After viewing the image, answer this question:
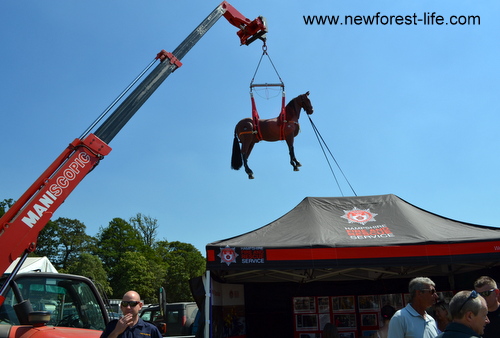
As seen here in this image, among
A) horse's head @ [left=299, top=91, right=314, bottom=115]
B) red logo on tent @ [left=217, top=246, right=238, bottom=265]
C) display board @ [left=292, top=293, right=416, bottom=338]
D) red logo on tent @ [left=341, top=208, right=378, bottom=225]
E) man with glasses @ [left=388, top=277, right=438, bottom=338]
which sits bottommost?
display board @ [left=292, top=293, right=416, bottom=338]

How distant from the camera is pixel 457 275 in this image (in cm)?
1045

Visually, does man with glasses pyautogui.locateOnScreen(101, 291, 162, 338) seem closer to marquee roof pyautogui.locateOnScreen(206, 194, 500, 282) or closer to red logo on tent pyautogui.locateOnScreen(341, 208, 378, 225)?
marquee roof pyautogui.locateOnScreen(206, 194, 500, 282)

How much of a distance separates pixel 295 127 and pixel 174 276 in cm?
5624

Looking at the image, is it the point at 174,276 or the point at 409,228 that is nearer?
the point at 409,228

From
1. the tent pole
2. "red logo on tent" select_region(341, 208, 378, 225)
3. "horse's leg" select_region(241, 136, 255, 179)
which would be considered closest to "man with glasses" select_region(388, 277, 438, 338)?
the tent pole

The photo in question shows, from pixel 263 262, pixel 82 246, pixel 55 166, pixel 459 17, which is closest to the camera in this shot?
pixel 55 166

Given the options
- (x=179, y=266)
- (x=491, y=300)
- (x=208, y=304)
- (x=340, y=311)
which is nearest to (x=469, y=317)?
(x=491, y=300)

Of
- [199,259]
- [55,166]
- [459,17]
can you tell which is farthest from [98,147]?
[199,259]

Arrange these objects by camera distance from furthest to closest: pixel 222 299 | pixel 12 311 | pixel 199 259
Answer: pixel 199 259 → pixel 222 299 → pixel 12 311

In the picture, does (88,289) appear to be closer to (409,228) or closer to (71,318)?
(71,318)

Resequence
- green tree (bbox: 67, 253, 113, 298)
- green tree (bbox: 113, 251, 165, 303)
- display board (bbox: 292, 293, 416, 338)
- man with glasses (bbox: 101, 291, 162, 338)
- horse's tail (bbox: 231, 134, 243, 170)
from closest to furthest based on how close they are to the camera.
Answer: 1. man with glasses (bbox: 101, 291, 162, 338)
2. horse's tail (bbox: 231, 134, 243, 170)
3. display board (bbox: 292, 293, 416, 338)
4. green tree (bbox: 67, 253, 113, 298)
5. green tree (bbox: 113, 251, 165, 303)

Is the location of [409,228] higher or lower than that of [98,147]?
lower

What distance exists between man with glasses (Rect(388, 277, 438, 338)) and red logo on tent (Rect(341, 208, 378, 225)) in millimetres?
4988

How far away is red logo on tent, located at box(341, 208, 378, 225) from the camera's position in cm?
909
